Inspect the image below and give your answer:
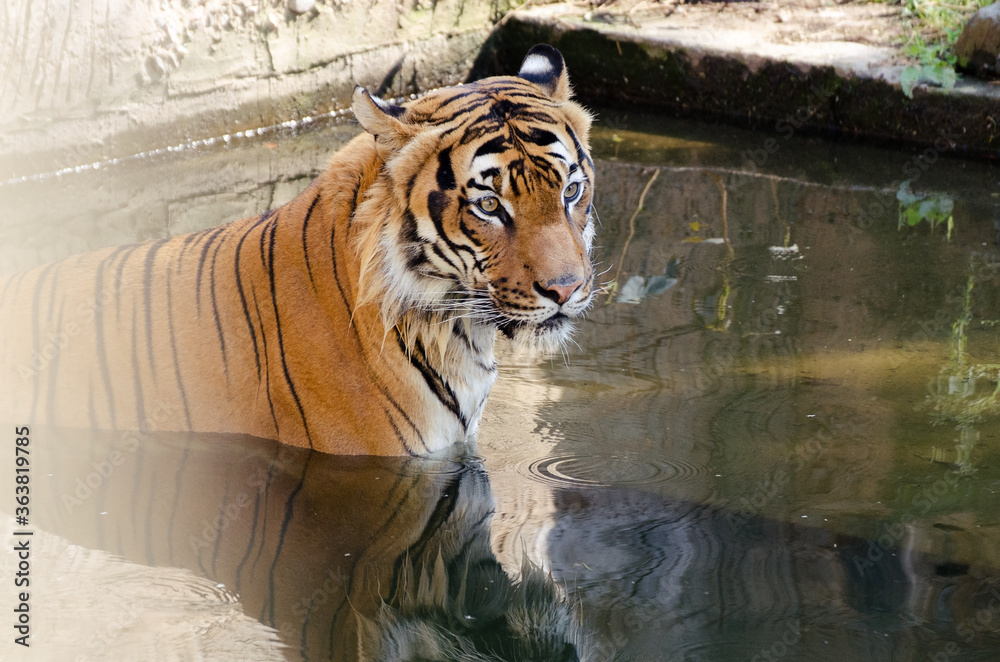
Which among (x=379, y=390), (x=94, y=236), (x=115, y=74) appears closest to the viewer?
(x=379, y=390)

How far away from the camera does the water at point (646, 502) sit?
7.86 feet

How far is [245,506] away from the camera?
302 cm

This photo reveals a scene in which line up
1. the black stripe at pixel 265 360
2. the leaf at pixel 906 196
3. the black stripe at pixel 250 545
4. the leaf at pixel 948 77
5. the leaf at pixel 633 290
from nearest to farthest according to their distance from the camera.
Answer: the black stripe at pixel 250 545
the black stripe at pixel 265 360
the leaf at pixel 633 290
the leaf at pixel 906 196
the leaf at pixel 948 77

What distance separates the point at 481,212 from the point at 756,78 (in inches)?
182

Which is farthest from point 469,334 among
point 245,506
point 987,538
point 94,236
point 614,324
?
point 94,236

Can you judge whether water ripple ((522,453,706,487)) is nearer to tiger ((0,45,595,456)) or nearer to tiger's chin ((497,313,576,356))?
tiger ((0,45,595,456))

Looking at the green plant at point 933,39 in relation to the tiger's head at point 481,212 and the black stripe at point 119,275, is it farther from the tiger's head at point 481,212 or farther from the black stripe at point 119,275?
the black stripe at point 119,275

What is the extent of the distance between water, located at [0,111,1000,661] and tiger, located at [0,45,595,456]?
0.17 m

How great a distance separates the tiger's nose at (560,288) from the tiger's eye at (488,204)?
243mm

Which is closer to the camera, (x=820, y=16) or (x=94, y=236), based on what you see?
(x=94, y=236)

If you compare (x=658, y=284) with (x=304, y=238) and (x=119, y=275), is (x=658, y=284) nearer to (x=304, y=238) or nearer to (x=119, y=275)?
(x=304, y=238)

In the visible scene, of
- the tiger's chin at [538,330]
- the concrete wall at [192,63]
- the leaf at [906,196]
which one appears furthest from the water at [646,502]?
the concrete wall at [192,63]

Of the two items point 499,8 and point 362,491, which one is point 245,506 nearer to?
point 362,491

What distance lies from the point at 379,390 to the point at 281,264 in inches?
18.5
